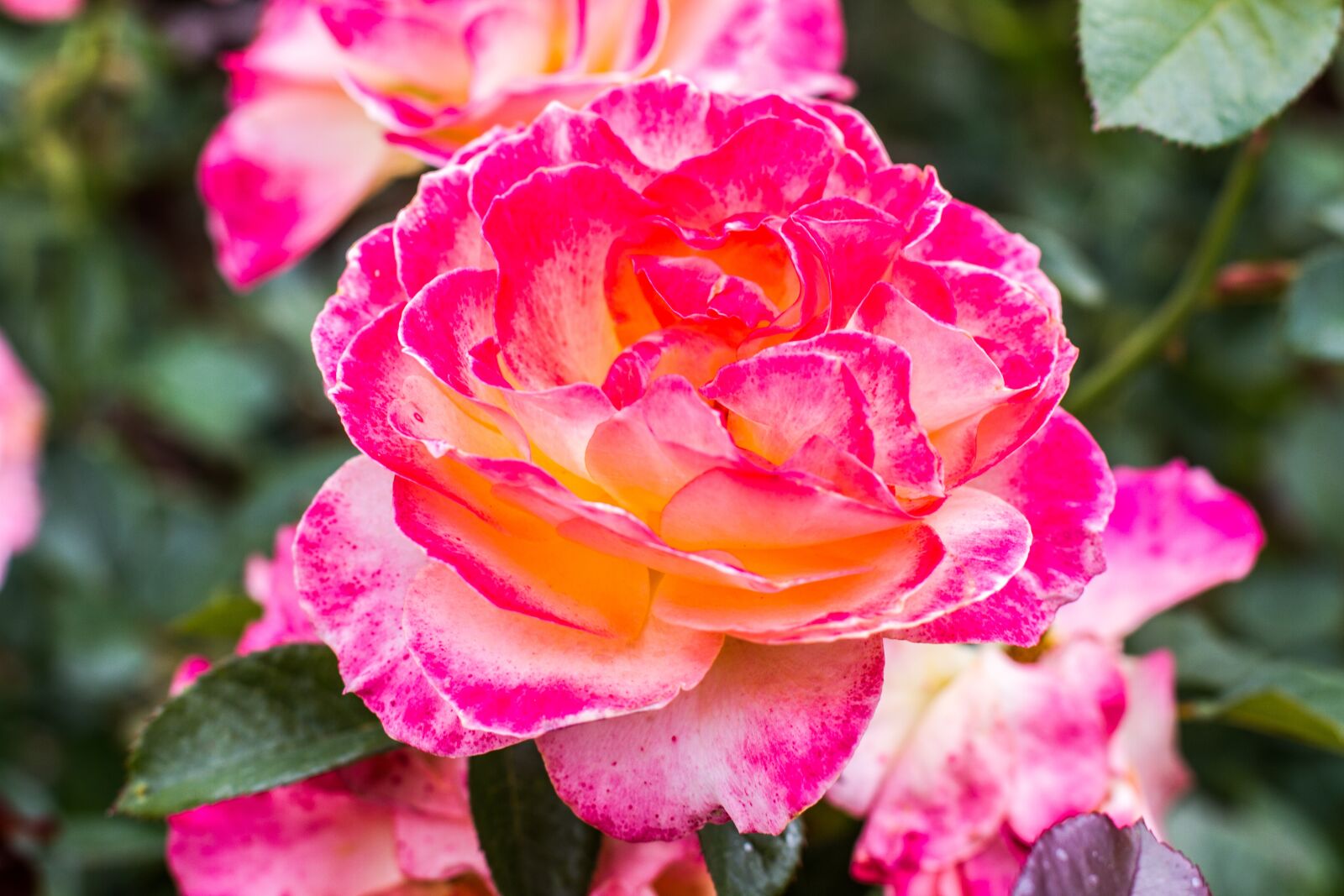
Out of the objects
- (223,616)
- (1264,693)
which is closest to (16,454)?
(223,616)

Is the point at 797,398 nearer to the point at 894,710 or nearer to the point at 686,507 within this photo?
the point at 686,507

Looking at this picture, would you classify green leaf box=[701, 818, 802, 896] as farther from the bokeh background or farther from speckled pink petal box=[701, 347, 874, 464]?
the bokeh background

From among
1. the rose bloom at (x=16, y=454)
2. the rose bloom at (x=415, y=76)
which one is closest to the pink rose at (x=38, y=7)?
the rose bloom at (x=16, y=454)

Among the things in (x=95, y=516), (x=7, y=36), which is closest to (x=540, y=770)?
(x=95, y=516)

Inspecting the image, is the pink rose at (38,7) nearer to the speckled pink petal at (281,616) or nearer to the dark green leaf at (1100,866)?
the speckled pink petal at (281,616)

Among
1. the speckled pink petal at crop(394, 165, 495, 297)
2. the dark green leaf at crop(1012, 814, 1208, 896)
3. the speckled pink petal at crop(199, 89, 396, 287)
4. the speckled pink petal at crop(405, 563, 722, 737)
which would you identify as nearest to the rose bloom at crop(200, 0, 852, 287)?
the speckled pink petal at crop(199, 89, 396, 287)

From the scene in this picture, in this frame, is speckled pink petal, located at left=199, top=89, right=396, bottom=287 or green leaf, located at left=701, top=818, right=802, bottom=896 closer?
green leaf, located at left=701, top=818, right=802, bottom=896
